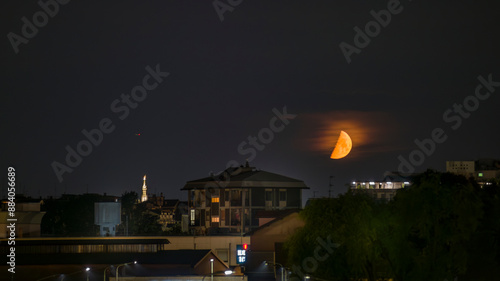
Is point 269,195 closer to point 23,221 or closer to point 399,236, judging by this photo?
point 23,221

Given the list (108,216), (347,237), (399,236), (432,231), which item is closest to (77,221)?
(108,216)

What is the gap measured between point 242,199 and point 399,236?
71.7m

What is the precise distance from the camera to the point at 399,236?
4491 cm

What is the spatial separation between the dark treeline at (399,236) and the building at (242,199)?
6618cm

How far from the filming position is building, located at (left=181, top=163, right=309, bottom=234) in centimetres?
11531

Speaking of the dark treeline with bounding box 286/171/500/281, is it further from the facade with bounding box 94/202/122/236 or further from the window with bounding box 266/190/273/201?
the window with bounding box 266/190/273/201

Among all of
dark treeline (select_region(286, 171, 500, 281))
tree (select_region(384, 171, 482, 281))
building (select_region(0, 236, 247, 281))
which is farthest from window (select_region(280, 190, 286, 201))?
tree (select_region(384, 171, 482, 281))

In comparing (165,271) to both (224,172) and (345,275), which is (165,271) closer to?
(345,275)

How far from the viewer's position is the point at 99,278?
59969mm

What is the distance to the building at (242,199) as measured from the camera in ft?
378

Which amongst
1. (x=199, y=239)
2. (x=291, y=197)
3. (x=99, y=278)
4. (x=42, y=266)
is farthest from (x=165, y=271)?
(x=291, y=197)

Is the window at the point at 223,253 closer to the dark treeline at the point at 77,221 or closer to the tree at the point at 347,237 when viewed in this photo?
the dark treeline at the point at 77,221

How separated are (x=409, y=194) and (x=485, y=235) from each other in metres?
7.73

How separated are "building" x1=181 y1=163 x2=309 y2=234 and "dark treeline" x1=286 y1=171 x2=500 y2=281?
217 ft
